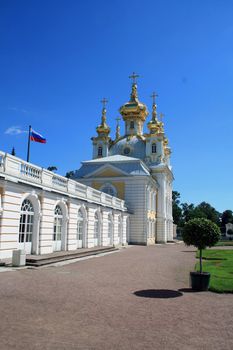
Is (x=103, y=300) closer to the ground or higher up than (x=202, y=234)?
closer to the ground

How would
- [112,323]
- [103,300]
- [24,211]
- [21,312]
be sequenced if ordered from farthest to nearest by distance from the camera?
1. [24,211]
2. [103,300]
3. [21,312]
4. [112,323]

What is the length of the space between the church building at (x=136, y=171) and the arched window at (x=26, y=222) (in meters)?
21.9

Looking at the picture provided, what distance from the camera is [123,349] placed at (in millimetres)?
5219

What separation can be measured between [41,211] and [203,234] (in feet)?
31.0

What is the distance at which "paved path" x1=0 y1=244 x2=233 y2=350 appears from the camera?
18.2ft

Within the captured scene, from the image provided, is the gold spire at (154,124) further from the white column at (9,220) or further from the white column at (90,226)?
the white column at (9,220)

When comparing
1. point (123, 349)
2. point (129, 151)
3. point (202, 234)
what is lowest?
point (123, 349)

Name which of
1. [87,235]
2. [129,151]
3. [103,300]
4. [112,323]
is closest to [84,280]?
[103,300]

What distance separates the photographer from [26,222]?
16906 mm

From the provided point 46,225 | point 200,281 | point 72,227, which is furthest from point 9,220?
point 200,281

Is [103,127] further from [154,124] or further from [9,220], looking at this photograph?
[9,220]

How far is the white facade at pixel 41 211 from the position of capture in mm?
15164

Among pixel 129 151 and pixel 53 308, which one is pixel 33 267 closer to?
pixel 53 308

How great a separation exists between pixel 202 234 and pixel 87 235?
14.6 meters
